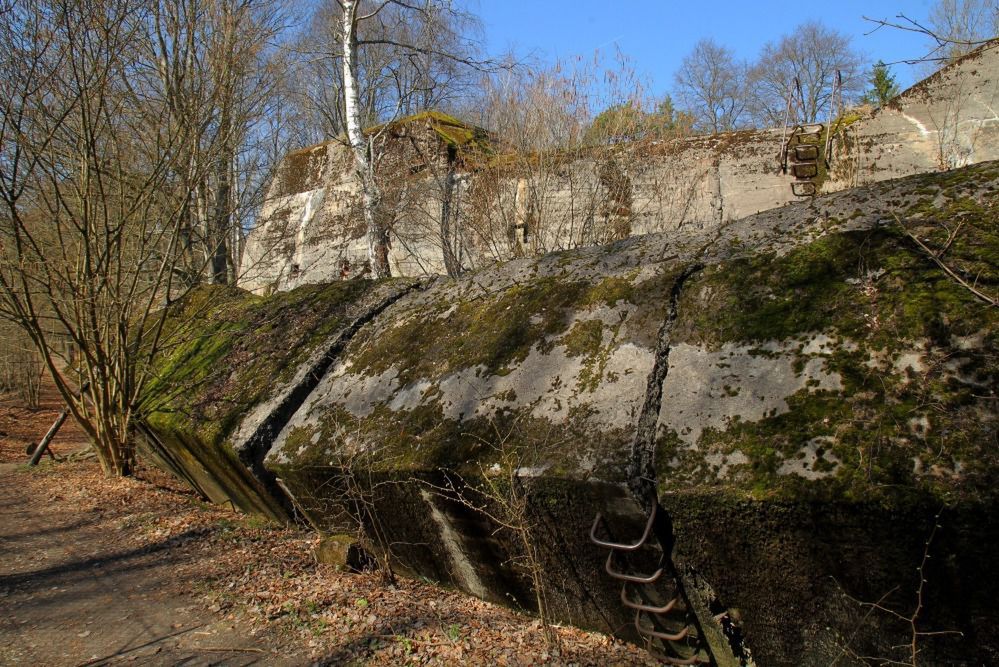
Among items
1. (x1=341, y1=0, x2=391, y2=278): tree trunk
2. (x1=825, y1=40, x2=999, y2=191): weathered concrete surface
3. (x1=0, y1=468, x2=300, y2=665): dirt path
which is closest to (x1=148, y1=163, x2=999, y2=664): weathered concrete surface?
(x1=0, y1=468, x2=300, y2=665): dirt path

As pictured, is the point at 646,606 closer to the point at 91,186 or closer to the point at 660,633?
the point at 660,633

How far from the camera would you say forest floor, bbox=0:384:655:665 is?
2.90m

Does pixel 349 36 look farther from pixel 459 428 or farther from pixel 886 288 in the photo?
pixel 886 288

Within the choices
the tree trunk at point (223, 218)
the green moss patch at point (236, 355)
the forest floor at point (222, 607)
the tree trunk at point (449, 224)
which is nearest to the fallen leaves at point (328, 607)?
the forest floor at point (222, 607)

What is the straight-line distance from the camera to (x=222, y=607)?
3.50 m

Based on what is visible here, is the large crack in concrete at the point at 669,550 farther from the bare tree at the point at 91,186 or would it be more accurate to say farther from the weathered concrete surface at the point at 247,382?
the bare tree at the point at 91,186

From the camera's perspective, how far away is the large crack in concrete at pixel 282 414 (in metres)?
3.88

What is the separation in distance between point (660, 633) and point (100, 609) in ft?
9.53

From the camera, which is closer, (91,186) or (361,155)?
(91,186)

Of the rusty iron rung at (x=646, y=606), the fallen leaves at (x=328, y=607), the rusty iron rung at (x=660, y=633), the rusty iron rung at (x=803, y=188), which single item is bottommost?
the fallen leaves at (x=328, y=607)

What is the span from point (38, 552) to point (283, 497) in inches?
76.7

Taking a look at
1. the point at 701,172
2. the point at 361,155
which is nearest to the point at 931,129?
the point at 701,172

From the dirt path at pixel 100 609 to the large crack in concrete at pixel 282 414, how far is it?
72cm

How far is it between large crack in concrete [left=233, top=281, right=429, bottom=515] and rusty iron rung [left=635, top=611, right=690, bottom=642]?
2283mm
